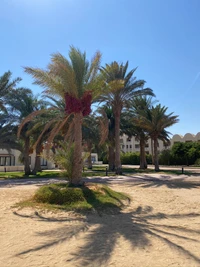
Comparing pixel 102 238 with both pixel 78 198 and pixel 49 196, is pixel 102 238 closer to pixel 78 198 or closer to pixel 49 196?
pixel 78 198

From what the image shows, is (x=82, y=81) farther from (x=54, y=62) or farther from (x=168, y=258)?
(x=168, y=258)

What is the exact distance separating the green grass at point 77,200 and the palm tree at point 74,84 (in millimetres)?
1733

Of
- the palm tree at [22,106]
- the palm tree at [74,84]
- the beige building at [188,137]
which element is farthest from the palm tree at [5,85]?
the beige building at [188,137]

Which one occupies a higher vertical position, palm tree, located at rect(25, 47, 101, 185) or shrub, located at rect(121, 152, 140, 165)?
palm tree, located at rect(25, 47, 101, 185)

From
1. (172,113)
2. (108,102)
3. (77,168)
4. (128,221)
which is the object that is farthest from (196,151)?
(128,221)

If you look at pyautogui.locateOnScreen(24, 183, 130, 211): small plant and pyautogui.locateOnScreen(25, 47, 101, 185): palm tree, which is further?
pyautogui.locateOnScreen(25, 47, 101, 185): palm tree

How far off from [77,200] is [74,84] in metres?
5.17

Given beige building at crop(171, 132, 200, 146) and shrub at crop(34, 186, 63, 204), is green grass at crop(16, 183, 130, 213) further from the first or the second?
beige building at crop(171, 132, 200, 146)

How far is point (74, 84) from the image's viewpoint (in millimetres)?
12141

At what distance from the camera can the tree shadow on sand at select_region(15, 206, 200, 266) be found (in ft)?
16.7

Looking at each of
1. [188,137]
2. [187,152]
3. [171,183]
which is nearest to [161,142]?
[188,137]

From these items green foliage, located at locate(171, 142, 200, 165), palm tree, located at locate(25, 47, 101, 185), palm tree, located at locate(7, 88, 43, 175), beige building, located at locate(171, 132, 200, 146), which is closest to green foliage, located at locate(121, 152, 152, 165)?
beige building, located at locate(171, 132, 200, 146)

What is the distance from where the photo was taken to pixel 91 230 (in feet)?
22.2

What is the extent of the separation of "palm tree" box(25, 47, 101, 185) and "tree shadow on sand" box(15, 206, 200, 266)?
4.48 m
